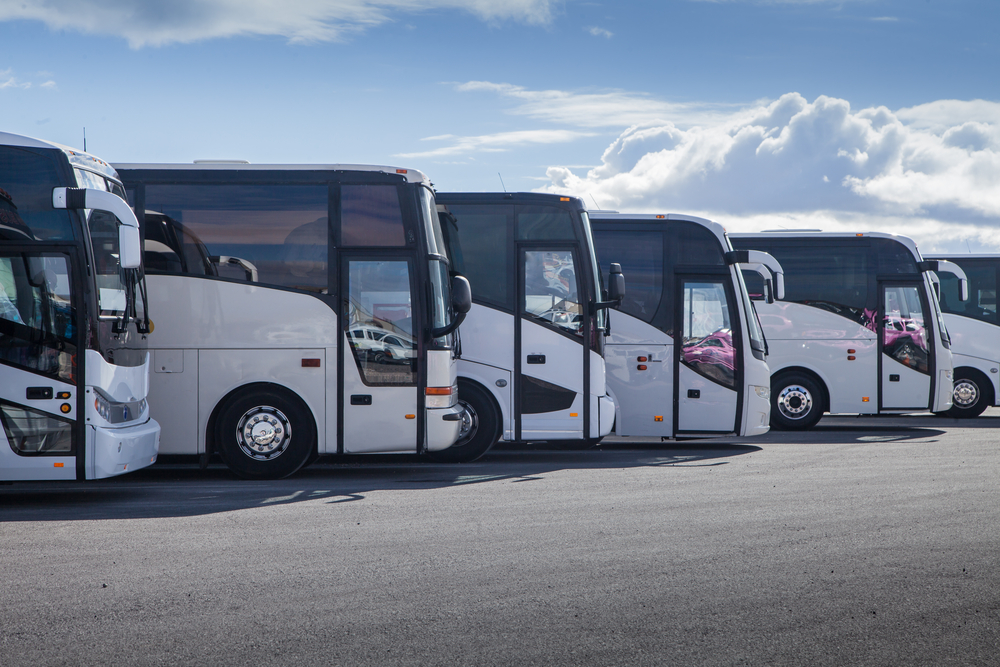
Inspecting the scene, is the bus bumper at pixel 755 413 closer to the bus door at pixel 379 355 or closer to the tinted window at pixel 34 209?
the bus door at pixel 379 355

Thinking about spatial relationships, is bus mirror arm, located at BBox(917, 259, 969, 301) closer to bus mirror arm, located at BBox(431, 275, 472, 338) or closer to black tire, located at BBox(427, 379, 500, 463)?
black tire, located at BBox(427, 379, 500, 463)

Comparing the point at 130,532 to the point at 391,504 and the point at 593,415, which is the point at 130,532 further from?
the point at 593,415

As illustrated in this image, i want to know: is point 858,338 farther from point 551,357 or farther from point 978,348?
point 551,357

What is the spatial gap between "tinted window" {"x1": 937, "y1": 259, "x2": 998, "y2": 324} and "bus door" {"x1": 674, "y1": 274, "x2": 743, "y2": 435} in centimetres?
763

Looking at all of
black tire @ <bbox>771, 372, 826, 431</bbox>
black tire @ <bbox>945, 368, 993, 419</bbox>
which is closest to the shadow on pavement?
black tire @ <bbox>771, 372, 826, 431</bbox>

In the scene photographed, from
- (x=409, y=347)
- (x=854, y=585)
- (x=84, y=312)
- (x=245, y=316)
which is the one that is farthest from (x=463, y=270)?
(x=854, y=585)

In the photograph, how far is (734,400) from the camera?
1272 centimetres

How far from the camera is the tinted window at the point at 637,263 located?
13000 millimetres

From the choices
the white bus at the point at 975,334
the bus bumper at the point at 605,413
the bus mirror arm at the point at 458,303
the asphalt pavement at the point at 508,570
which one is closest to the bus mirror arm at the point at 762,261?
the bus bumper at the point at 605,413

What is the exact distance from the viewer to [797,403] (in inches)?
616

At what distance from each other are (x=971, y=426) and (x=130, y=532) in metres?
14.0

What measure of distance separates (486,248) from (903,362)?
8.04 meters

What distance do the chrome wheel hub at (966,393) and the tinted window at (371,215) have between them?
1262cm

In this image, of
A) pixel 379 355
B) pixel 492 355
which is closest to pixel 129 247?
pixel 379 355
